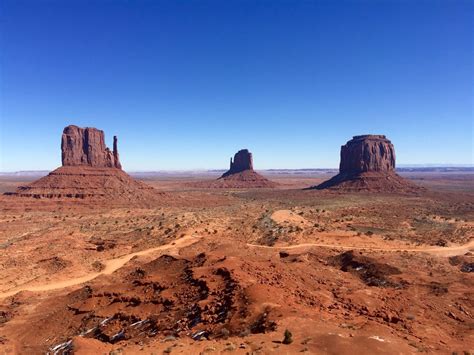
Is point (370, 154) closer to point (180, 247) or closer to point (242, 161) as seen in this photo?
point (242, 161)

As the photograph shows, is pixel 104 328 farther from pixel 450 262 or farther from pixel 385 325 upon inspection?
pixel 450 262

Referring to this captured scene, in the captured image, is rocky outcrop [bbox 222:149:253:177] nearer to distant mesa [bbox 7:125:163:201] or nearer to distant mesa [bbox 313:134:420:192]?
distant mesa [bbox 313:134:420:192]

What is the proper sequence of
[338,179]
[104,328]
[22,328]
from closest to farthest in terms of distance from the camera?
Answer: [104,328] < [22,328] < [338,179]

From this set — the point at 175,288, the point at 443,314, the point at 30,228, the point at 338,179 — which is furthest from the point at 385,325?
the point at 338,179

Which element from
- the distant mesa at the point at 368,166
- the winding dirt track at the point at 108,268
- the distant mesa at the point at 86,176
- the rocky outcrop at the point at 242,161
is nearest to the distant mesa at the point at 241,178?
the rocky outcrop at the point at 242,161

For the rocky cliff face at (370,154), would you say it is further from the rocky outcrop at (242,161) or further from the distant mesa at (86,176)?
the distant mesa at (86,176)

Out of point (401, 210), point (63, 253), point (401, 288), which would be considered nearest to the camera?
point (401, 288)
